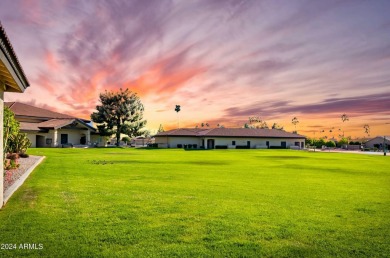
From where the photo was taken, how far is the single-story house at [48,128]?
184 feet

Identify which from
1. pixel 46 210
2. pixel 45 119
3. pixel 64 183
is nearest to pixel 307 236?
pixel 46 210

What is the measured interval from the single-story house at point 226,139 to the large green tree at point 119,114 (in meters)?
7.99

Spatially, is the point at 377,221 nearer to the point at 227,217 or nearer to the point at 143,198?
the point at 227,217

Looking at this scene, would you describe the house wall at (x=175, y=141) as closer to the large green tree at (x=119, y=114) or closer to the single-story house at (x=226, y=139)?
the single-story house at (x=226, y=139)

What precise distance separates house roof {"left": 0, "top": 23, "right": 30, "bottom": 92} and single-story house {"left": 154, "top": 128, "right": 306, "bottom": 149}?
63.6 metres

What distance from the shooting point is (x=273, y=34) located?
2000 centimetres

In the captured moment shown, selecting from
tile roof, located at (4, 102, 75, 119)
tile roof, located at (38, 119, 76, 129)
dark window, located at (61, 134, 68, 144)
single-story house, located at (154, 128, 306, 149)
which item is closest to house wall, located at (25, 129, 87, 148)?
dark window, located at (61, 134, 68, 144)

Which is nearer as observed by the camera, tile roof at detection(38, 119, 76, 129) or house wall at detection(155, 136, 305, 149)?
tile roof at detection(38, 119, 76, 129)

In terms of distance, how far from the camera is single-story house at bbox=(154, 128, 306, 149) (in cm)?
7362

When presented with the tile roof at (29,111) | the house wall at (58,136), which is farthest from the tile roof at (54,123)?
the tile roof at (29,111)

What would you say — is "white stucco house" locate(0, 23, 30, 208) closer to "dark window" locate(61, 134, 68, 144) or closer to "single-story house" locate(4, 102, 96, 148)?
"single-story house" locate(4, 102, 96, 148)

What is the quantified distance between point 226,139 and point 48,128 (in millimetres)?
42650

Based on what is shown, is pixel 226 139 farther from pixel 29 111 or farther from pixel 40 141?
pixel 29 111

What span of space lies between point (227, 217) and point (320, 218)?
2.56 meters
